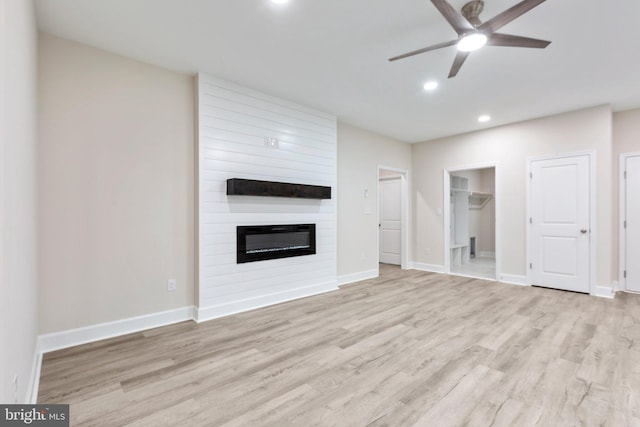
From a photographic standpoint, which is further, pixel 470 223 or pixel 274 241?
pixel 470 223

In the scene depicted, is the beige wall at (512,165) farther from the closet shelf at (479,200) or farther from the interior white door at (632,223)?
the closet shelf at (479,200)

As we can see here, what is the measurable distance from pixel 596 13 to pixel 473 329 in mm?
2960

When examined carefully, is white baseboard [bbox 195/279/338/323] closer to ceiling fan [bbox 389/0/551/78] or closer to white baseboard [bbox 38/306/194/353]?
white baseboard [bbox 38/306/194/353]

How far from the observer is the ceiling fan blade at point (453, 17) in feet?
6.30

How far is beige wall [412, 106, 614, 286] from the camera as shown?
437 cm

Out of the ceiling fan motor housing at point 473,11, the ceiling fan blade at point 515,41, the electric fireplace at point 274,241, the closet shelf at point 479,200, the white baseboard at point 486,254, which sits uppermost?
the ceiling fan motor housing at point 473,11

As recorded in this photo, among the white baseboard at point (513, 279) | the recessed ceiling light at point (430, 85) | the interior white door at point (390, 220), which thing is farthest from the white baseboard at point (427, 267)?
the recessed ceiling light at point (430, 85)

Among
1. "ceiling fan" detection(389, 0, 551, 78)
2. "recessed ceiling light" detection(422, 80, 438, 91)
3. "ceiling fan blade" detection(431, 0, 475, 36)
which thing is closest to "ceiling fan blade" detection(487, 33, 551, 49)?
"ceiling fan" detection(389, 0, 551, 78)

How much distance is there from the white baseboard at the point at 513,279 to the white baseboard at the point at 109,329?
5.07 m

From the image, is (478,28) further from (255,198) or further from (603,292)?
(603,292)

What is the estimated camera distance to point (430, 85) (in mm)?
3723

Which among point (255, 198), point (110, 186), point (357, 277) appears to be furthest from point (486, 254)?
point (110, 186)

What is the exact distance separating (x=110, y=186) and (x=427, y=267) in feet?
18.8

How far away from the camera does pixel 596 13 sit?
2357 millimetres
